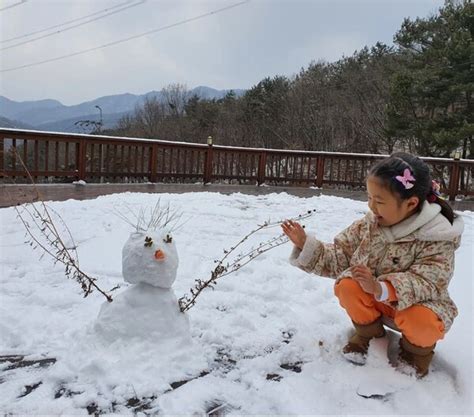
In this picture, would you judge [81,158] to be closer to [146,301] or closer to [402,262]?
[146,301]

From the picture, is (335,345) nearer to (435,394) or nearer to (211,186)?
(435,394)

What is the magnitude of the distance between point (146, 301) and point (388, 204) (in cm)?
112

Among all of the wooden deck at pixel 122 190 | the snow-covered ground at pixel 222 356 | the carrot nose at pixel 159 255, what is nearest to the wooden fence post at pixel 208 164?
the wooden deck at pixel 122 190

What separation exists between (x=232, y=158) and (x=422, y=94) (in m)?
11.0

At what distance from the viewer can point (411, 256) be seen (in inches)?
68.8

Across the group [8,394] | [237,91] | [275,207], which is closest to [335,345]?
[8,394]

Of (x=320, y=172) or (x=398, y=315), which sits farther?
(x=320, y=172)

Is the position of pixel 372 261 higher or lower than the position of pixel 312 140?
lower

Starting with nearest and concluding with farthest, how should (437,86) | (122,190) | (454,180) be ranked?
(122,190), (454,180), (437,86)

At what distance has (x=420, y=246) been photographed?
1728mm

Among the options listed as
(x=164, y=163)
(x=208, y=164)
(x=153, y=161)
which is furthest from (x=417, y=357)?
(x=208, y=164)

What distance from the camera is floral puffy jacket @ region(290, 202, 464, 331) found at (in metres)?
1.63

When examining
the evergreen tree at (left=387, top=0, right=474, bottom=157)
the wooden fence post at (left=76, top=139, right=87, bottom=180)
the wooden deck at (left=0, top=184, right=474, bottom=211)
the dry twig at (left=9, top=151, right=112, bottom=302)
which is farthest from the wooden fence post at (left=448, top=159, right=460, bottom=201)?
the dry twig at (left=9, top=151, right=112, bottom=302)

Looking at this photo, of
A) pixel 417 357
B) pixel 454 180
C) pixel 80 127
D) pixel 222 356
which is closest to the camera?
pixel 417 357
